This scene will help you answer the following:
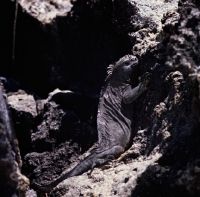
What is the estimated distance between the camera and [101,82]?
7.33 meters

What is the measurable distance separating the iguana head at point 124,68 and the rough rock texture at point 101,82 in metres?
0.10

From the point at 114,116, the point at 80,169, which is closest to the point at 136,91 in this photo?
the point at 114,116

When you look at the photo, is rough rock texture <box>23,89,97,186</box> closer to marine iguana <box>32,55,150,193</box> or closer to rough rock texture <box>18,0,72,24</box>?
marine iguana <box>32,55,150,193</box>

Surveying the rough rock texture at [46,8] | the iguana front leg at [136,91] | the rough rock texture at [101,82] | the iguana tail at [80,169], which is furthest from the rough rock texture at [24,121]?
the iguana front leg at [136,91]

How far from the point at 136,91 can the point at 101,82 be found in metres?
1.78

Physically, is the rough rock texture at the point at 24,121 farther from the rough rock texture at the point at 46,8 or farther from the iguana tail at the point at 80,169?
the rough rock texture at the point at 46,8

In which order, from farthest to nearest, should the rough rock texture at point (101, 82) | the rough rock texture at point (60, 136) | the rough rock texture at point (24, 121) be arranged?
the rough rock texture at point (24, 121) < the rough rock texture at point (60, 136) < the rough rock texture at point (101, 82)

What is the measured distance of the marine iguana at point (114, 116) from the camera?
561cm

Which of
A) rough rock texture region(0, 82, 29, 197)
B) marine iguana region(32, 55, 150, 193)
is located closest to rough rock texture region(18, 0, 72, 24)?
marine iguana region(32, 55, 150, 193)

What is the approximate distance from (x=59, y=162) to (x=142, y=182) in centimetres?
251

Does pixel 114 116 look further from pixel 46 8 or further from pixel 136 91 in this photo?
pixel 46 8

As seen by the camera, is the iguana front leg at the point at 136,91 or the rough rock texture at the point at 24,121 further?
the rough rock texture at the point at 24,121

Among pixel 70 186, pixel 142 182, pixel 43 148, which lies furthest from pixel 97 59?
pixel 142 182

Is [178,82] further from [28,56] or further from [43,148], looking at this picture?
[28,56]
